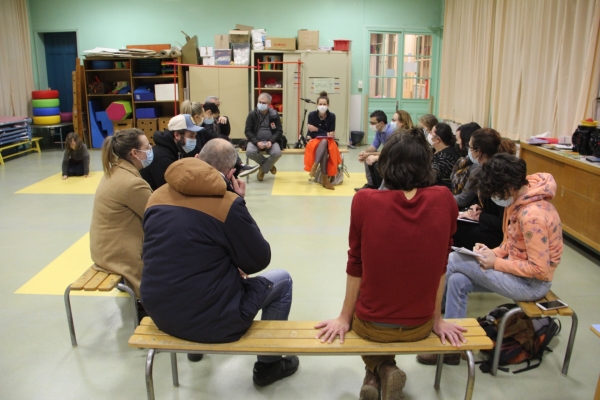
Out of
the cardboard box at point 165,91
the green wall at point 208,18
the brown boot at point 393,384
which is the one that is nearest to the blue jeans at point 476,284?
the brown boot at point 393,384

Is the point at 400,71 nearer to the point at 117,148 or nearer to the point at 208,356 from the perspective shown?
the point at 117,148

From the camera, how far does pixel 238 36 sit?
9.83 m

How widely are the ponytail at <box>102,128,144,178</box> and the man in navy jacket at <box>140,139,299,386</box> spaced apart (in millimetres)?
1006

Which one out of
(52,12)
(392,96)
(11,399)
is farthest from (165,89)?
(11,399)

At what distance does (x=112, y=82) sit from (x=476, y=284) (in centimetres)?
924

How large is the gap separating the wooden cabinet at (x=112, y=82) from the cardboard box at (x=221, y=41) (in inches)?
31.8

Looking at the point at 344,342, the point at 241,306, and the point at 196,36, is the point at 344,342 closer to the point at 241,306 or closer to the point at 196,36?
the point at 241,306

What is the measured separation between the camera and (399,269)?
6.59ft

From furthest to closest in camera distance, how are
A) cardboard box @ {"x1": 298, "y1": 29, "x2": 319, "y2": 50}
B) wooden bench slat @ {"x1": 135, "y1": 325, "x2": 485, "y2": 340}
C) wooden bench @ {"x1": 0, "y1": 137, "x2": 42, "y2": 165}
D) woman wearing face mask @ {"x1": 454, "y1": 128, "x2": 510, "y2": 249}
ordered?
1. cardboard box @ {"x1": 298, "y1": 29, "x2": 319, "y2": 50}
2. wooden bench @ {"x1": 0, "y1": 137, "x2": 42, "y2": 165}
3. woman wearing face mask @ {"x1": 454, "y1": 128, "x2": 510, "y2": 249}
4. wooden bench slat @ {"x1": 135, "y1": 325, "x2": 485, "y2": 340}

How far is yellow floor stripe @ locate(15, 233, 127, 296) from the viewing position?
371 cm

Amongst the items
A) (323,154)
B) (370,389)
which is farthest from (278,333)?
(323,154)

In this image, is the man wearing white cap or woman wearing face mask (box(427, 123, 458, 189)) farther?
woman wearing face mask (box(427, 123, 458, 189))

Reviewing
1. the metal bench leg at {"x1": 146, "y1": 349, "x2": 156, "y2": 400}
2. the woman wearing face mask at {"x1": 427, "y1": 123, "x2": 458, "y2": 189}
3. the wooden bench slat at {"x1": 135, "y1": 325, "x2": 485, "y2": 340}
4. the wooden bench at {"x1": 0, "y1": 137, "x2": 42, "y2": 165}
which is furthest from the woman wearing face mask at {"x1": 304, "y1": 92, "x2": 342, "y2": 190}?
the wooden bench at {"x1": 0, "y1": 137, "x2": 42, "y2": 165}

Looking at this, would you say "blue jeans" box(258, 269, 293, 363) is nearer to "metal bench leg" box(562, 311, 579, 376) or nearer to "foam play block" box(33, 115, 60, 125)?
"metal bench leg" box(562, 311, 579, 376)
